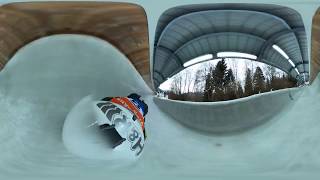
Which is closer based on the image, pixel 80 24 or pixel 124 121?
pixel 124 121

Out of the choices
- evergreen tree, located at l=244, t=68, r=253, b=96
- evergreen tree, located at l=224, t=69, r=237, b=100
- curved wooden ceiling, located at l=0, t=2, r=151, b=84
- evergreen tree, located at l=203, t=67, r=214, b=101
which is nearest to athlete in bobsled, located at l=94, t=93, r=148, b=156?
curved wooden ceiling, located at l=0, t=2, r=151, b=84

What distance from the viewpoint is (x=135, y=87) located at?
7.38 feet

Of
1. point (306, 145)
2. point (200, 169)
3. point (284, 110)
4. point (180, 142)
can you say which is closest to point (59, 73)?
point (180, 142)

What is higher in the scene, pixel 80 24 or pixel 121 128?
pixel 80 24

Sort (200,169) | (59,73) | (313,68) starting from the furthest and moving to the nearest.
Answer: (59,73) → (313,68) → (200,169)

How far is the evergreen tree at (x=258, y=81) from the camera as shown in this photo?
2148 mm

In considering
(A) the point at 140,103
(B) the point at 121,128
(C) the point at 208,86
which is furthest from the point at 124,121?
(C) the point at 208,86

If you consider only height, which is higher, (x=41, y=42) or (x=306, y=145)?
(x=41, y=42)

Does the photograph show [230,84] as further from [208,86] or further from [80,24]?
[80,24]

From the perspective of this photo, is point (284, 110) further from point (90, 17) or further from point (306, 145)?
point (90, 17)

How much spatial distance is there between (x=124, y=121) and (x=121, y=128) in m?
0.04

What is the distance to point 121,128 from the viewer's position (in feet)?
6.86

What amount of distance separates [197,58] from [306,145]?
0.76 meters

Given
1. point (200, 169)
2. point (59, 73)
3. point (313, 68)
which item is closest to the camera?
point (200, 169)
